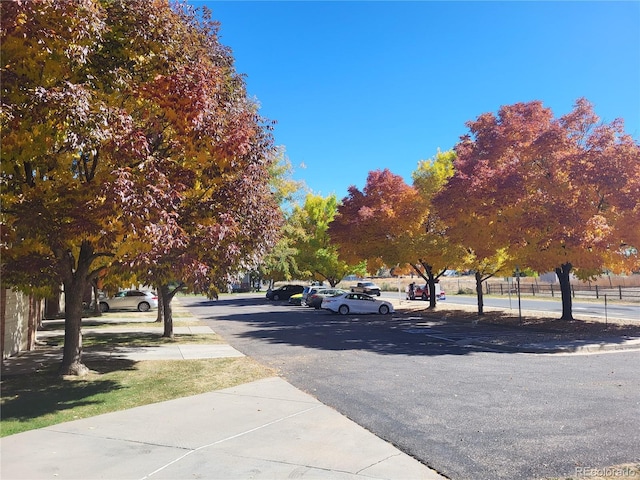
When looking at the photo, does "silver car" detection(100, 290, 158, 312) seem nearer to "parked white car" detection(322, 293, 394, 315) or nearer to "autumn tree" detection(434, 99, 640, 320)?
"parked white car" detection(322, 293, 394, 315)

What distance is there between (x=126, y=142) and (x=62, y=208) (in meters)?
1.65

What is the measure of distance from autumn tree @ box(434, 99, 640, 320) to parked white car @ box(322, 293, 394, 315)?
327 inches

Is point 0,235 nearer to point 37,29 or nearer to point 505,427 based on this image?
point 37,29

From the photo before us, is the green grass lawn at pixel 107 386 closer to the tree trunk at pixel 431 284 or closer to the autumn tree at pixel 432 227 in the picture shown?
the autumn tree at pixel 432 227

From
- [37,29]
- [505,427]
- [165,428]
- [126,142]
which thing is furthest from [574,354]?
[37,29]

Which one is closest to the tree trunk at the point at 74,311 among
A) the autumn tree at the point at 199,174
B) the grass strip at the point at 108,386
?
the grass strip at the point at 108,386

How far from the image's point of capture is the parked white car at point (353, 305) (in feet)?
85.9

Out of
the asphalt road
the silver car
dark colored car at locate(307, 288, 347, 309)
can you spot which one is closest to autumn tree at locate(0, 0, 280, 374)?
the asphalt road

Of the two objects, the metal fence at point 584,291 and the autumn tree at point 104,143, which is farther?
the metal fence at point 584,291

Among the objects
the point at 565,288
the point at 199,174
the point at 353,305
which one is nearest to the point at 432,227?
the point at 353,305

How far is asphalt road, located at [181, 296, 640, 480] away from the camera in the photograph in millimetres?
5180

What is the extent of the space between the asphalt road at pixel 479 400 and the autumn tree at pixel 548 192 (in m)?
4.58

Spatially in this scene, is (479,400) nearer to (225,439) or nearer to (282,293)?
(225,439)

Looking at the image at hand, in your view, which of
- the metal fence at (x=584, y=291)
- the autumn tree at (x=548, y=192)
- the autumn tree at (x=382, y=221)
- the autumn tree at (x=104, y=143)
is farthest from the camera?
the metal fence at (x=584, y=291)
